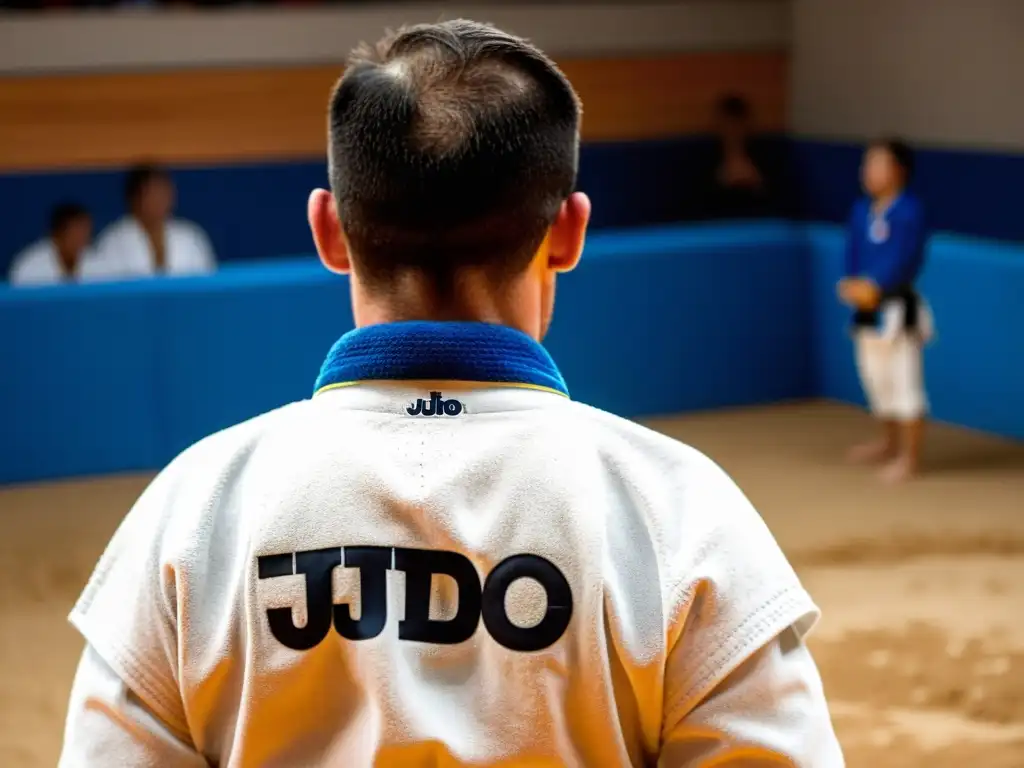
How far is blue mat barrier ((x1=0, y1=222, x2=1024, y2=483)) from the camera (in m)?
5.64

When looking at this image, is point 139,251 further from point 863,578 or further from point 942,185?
point 942,185

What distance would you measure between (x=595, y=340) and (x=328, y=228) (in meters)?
5.31

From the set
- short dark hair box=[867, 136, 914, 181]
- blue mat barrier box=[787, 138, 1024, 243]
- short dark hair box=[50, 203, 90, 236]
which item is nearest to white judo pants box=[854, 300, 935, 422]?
short dark hair box=[867, 136, 914, 181]

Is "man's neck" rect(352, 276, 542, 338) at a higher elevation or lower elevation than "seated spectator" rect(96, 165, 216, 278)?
higher

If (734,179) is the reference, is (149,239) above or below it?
above

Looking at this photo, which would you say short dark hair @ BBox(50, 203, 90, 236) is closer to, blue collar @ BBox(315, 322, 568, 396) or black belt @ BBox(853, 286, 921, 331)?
black belt @ BBox(853, 286, 921, 331)

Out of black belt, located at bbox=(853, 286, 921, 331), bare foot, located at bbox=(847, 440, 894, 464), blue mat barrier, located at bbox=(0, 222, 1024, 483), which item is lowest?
bare foot, located at bbox=(847, 440, 894, 464)

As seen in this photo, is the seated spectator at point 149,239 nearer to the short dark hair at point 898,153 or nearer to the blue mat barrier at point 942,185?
the short dark hair at point 898,153

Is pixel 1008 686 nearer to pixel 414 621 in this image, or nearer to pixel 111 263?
pixel 414 621

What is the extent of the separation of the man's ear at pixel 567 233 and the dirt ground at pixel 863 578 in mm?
2349

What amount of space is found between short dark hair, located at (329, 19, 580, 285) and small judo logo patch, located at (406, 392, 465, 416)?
0.08 meters

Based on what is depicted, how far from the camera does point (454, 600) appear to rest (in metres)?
1.03

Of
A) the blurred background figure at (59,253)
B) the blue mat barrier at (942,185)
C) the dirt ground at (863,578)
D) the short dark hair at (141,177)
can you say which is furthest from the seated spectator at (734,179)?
the blurred background figure at (59,253)

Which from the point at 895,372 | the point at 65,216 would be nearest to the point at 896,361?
the point at 895,372
